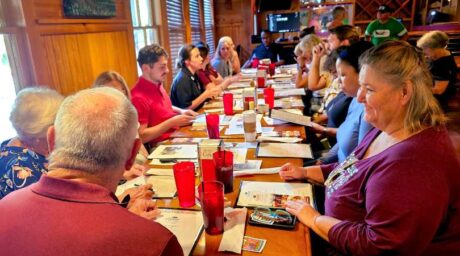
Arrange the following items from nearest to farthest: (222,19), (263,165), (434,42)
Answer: (263,165)
(434,42)
(222,19)

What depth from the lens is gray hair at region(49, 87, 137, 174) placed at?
2.37 ft

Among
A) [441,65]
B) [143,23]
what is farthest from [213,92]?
[441,65]

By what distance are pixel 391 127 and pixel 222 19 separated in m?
6.80

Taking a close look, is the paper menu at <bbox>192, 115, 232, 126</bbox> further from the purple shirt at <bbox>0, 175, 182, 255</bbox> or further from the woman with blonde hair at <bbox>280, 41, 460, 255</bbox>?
the purple shirt at <bbox>0, 175, 182, 255</bbox>

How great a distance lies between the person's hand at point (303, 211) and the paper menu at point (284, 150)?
0.45 metres

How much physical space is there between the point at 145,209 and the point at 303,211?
1.68ft

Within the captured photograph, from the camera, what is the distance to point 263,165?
144 centimetres

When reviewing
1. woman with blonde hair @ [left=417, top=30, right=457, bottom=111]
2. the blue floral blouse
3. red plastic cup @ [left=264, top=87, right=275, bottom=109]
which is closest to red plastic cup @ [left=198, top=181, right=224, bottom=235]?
the blue floral blouse

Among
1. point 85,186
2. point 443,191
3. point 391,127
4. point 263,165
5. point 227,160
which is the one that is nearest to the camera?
point 85,186

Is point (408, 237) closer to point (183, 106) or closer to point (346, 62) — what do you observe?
point (346, 62)

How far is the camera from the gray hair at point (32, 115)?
4.06ft

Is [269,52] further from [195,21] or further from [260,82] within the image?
[260,82]

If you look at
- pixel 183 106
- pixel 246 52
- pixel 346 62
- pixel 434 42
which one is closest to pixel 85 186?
pixel 346 62

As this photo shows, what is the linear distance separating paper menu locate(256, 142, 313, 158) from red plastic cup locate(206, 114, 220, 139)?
26 cm
